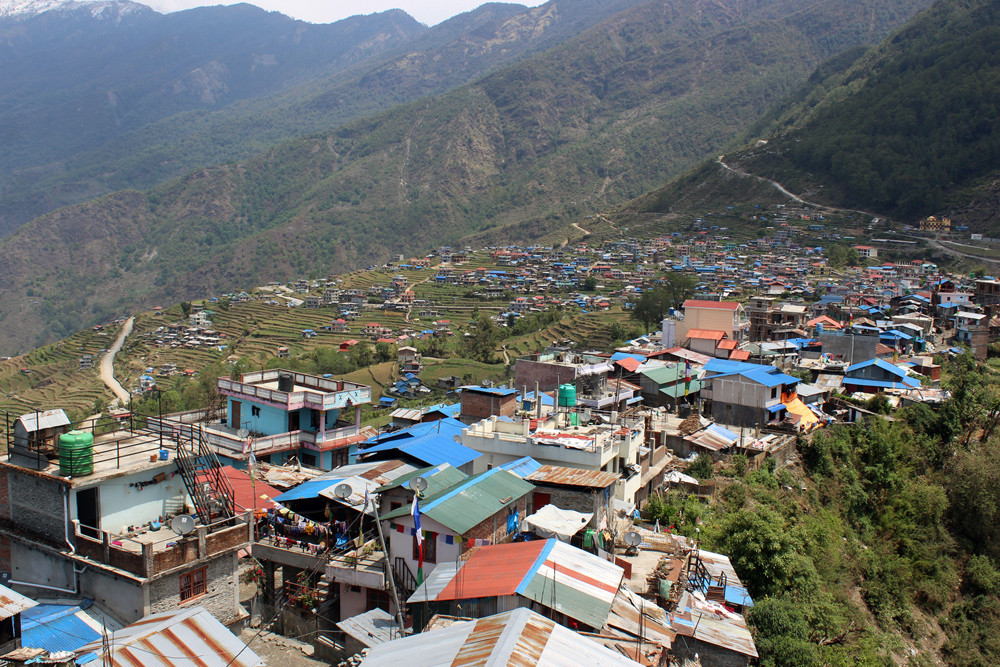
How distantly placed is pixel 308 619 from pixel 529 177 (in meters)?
152

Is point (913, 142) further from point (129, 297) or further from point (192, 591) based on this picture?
point (129, 297)

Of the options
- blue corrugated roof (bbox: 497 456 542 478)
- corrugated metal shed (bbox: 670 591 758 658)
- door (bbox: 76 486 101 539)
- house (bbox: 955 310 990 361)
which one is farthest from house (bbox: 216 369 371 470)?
house (bbox: 955 310 990 361)

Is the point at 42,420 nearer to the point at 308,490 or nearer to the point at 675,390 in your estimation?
the point at 308,490

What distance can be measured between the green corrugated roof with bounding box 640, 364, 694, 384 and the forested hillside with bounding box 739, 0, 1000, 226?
61.1m

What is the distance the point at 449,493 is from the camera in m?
11.9

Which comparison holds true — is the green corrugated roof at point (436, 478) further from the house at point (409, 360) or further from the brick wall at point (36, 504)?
the house at point (409, 360)

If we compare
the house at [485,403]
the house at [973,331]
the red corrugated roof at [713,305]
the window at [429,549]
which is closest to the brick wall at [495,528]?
the window at [429,549]

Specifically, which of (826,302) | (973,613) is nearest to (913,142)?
(826,302)

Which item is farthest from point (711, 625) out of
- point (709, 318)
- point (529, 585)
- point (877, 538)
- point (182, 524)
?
point (709, 318)

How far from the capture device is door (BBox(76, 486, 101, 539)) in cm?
1023

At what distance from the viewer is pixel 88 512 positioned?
10367 millimetres

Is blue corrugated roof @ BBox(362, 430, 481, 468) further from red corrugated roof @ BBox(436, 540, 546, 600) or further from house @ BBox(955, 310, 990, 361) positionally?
house @ BBox(955, 310, 990, 361)

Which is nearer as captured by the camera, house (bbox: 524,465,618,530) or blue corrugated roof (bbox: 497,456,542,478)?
house (bbox: 524,465,618,530)

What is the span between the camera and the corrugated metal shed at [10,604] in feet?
26.9
